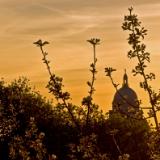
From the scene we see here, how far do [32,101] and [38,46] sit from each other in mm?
73489

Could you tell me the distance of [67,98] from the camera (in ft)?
43.5

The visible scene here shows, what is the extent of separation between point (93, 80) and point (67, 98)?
25.9 inches

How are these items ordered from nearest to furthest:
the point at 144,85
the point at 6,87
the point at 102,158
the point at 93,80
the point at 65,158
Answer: the point at 144,85 → the point at 93,80 → the point at 102,158 → the point at 65,158 → the point at 6,87

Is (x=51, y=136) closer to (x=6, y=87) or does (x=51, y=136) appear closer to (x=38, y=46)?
(x=6, y=87)

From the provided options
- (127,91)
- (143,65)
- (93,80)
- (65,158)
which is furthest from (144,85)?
(127,91)

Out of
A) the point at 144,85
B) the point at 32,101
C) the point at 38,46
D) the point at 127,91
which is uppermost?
the point at 127,91

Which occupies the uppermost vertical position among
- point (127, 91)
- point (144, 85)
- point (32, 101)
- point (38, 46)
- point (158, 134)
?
point (127, 91)

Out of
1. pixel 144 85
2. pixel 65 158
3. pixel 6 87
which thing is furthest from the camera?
pixel 6 87

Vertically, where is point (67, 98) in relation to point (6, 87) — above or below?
below

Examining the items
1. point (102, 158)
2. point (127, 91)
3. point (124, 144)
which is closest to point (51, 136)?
point (124, 144)

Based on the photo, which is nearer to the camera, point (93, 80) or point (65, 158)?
point (93, 80)

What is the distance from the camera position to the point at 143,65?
12891mm

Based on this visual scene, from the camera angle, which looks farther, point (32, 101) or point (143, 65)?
point (32, 101)

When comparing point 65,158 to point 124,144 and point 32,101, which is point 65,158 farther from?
point 32,101
